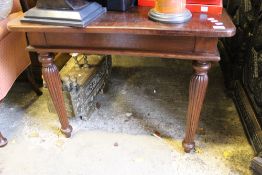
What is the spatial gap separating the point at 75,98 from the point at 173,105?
24.3 inches

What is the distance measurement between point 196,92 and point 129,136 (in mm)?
507

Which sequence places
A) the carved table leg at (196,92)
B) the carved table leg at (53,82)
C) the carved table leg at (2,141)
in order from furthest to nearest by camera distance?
1. the carved table leg at (2,141)
2. the carved table leg at (53,82)
3. the carved table leg at (196,92)

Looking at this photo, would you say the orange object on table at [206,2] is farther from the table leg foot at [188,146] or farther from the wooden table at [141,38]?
the table leg foot at [188,146]

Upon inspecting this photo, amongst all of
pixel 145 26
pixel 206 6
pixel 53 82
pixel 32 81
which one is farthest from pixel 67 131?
pixel 206 6

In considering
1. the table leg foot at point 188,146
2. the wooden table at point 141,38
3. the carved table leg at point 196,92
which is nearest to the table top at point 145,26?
the wooden table at point 141,38

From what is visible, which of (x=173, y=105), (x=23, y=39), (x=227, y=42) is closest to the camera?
(x=23, y=39)

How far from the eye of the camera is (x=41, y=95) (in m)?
1.85

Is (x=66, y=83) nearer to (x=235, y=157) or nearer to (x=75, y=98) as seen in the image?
(x=75, y=98)

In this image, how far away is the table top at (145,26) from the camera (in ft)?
3.25

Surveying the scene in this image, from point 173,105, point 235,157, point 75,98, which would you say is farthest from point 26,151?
point 235,157

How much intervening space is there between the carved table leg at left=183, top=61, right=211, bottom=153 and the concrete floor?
16cm

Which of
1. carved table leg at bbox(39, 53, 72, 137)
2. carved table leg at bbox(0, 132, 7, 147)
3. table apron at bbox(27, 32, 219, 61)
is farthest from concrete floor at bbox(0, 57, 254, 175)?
table apron at bbox(27, 32, 219, 61)

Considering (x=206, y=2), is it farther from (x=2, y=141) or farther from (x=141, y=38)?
(x=2, y=141)

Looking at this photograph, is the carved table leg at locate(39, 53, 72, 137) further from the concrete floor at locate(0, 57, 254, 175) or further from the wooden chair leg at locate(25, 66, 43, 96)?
the wooden chair leg at locate(25, 66, 43, 96)
